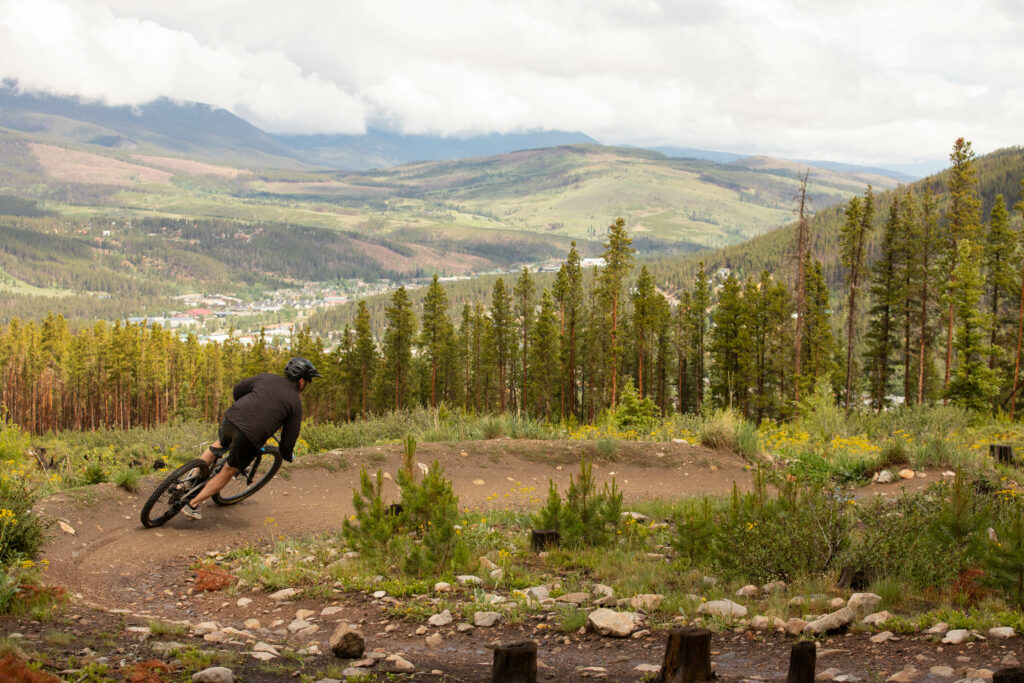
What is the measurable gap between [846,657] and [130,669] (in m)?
4.60

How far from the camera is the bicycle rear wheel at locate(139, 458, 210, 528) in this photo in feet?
27.8

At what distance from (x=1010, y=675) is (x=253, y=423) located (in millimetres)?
7568

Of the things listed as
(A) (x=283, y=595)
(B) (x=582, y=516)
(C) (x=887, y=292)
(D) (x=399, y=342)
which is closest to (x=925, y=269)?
(C) (x=887, y=292)

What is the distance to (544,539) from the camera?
7840 mm

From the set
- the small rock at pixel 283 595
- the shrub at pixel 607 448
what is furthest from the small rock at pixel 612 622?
the shrub at pixel 607 448

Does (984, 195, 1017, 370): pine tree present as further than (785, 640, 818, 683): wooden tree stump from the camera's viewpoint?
Yes

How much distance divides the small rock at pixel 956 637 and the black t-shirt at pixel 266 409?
22.7 feet

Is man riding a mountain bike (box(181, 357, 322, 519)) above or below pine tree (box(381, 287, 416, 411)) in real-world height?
above

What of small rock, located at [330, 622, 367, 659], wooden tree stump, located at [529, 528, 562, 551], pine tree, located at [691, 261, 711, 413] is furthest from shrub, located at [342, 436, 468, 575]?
pine tree, located at [691, 261, 711, 413]

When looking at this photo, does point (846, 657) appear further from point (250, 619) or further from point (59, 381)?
point (59, 381)

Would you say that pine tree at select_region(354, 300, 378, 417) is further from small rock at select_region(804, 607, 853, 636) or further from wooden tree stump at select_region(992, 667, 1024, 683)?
wooden tree stump at select_region(992, 667, 1024, 683)

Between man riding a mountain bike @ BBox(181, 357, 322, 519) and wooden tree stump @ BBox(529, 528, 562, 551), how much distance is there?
3249mm

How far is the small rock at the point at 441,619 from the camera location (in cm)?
580

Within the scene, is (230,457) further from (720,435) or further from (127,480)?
(720,435)
